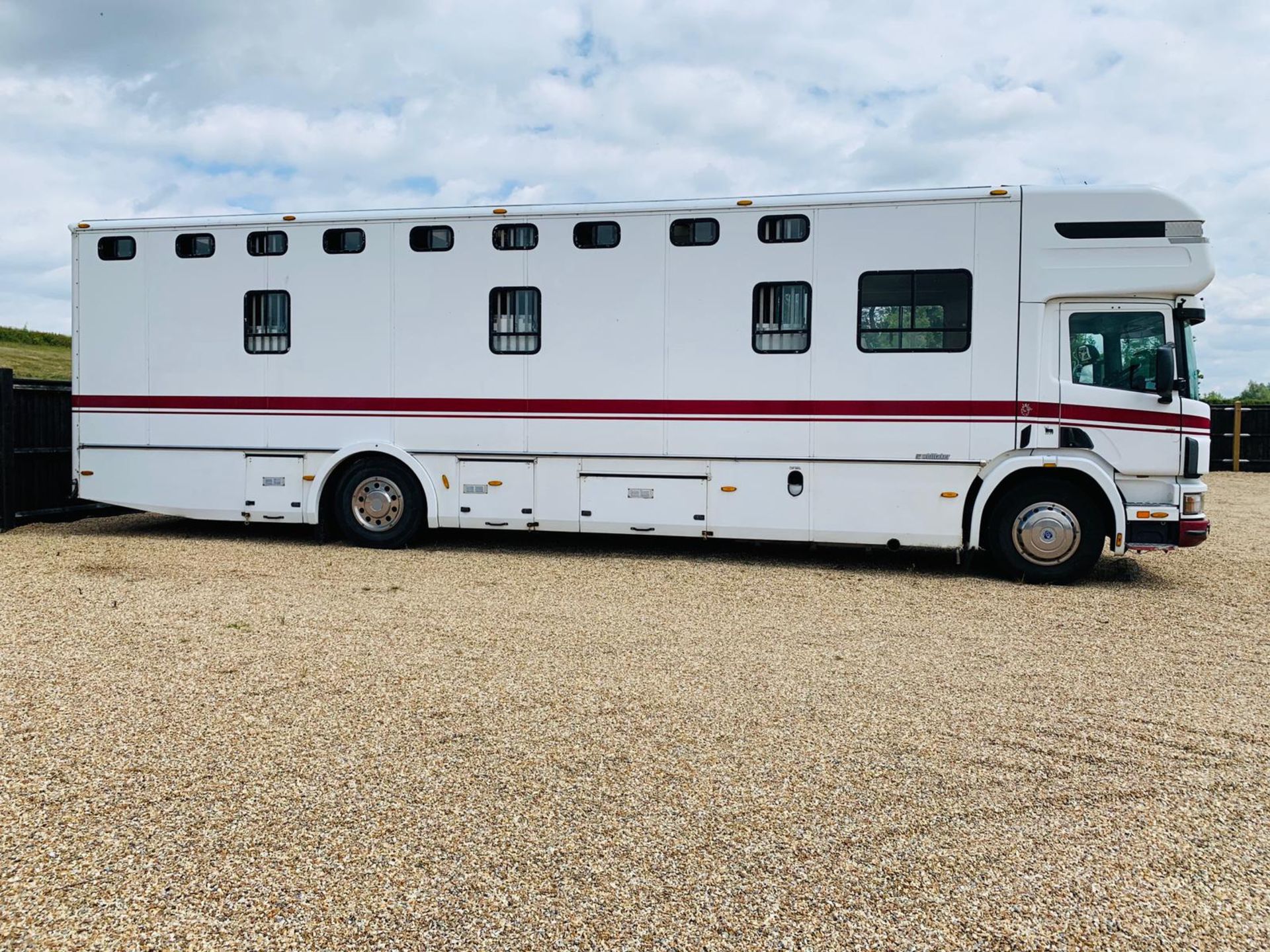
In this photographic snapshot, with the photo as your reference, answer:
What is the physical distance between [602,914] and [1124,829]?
1.94 meters

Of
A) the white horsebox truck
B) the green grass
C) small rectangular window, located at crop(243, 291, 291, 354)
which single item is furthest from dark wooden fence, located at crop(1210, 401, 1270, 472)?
the green grass

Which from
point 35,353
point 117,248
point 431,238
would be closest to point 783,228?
point 431,238

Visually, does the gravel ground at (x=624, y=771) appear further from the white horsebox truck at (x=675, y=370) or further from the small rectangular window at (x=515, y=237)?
the small rectangular window at (x=515, y=237)

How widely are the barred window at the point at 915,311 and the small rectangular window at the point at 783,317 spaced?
47cm

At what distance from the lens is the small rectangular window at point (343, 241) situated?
9359 mm

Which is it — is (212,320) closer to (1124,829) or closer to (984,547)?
(984,547)

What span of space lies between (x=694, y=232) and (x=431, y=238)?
2565 mm

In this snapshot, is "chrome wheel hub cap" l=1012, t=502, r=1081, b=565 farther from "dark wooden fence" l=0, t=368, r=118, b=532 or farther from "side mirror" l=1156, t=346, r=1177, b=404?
"dark wooden fence" l=0, t=368, r=118, b=532

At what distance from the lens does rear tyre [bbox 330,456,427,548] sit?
9.43m

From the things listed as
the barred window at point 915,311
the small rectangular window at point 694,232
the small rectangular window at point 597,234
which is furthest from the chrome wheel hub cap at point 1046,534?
the small rectangular window at point 597,234

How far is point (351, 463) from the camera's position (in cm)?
955

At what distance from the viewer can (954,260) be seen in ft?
26.8

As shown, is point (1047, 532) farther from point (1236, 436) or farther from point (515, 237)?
point (1236, 436)

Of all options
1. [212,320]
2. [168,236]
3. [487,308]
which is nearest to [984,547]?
[487,308]
